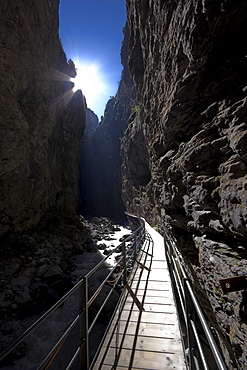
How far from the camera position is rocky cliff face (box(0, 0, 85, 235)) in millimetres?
11281

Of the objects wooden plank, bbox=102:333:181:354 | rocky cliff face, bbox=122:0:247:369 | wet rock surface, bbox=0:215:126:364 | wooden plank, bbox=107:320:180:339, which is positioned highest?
rocky cliff face, bbox=122:0:247:369

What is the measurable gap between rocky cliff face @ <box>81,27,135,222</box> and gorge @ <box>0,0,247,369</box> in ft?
83.3

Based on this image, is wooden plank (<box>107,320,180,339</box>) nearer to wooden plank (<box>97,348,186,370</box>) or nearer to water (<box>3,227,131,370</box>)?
wooden plank (<box>97,348,186,370</box>)

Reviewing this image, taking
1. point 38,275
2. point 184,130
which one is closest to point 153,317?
point 184,130

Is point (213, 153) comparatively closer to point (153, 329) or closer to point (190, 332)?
point (190, 332)

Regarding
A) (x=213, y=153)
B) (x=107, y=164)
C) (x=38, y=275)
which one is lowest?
(x=38, y=275)

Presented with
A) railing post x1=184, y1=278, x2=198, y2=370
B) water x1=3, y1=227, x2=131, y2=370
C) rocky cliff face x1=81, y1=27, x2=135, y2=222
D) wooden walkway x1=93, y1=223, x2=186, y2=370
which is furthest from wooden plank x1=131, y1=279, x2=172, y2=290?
rocky cliff face x1=81, y1=27, x2=135, y2=222

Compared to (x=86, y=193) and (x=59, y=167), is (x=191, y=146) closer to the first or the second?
(x=59, y=167)

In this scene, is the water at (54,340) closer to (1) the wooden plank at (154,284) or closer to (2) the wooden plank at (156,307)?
(1) the wooden plank at (154,284)

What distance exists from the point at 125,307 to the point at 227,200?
10.6 ft

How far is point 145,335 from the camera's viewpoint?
312 cm

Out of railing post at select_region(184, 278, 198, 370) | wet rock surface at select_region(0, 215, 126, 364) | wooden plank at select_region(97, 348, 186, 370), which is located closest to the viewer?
railing post at select_region(184, 278, 198, 370)

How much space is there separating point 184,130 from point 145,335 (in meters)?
6.06

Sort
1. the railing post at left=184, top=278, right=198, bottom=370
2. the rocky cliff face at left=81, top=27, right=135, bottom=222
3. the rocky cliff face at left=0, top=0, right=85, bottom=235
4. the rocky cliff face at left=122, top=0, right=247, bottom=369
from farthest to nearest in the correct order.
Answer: the rocky cliff face at left=81, top=27, right=135, bottom=222, the rocky cliff face at left=0, top=0, right=85, bottom=235, the rocky cliff face at left=122, top=0, right=247, bottom=369, the railing post at left=184, top=278, right=198, bottom=370
